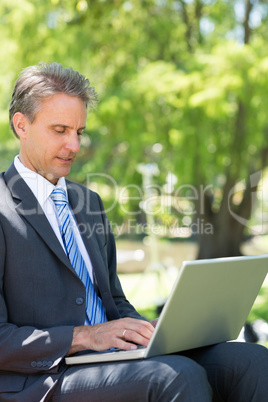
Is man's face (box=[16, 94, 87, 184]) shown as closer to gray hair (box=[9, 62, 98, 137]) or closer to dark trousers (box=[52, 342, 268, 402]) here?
gray hair (box=[9, 62, 98, 137])

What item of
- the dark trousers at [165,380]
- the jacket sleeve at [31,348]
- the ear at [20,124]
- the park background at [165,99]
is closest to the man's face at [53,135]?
the ear at [20,124]

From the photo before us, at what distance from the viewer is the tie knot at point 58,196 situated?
2.09m

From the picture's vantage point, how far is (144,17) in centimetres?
1105

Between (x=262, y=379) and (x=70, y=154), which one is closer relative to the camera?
(x=262, y=379)

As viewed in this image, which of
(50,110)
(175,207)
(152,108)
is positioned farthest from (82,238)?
(175,207)

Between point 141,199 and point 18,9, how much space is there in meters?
4.22

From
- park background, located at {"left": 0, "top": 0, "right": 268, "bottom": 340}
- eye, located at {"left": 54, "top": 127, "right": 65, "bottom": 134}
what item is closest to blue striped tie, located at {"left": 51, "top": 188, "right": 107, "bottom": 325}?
eye, located at {"left": 54, "top": 127, "right": 65, "bottom": 134}

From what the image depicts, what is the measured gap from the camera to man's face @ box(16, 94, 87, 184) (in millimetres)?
1993

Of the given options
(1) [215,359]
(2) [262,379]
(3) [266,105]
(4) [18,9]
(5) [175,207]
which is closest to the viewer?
(2) [262,379]

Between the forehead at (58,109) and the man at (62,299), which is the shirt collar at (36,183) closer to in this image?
the man at (62,299)

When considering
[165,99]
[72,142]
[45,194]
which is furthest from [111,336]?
[165,99]

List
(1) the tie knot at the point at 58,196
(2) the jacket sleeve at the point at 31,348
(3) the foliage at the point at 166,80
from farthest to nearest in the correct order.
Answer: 1. (3) the foliage at the point at 166,80
2. (1) the tie knot at the point at 58,196
3. (2) the jacket sleeve at the point at 31,348

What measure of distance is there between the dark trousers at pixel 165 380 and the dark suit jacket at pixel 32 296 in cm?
9

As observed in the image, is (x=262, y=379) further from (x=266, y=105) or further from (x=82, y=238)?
(x=266, y=105)
